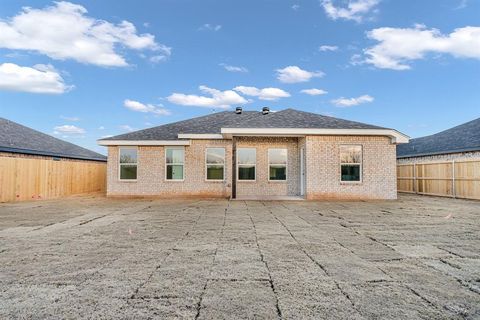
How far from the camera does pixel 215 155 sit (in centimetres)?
1625

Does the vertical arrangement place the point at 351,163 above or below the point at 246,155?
below

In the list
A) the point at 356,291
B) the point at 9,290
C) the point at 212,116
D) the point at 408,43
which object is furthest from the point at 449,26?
the point at 9,290

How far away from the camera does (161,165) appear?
643 inches

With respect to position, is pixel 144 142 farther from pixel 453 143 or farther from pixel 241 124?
pixel 453 143

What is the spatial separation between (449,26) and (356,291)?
1791cm

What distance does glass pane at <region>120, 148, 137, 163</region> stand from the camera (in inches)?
647

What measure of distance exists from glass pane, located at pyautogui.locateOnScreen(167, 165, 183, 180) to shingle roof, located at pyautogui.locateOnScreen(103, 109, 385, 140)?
1500mm

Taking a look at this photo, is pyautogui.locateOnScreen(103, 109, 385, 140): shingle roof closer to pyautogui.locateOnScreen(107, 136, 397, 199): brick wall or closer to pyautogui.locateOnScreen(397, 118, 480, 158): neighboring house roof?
pyautogui.locateOnScreen(107, 136, 397, 199): brick wall

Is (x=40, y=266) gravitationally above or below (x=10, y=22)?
below

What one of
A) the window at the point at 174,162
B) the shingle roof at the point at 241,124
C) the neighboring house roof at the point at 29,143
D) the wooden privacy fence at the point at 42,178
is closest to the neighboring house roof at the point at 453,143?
the shingle roof at the point at 241,124

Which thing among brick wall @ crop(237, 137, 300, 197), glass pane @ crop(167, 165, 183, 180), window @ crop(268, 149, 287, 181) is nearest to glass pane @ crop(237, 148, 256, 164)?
brick wall @ crop(237, 137, 300, 197)

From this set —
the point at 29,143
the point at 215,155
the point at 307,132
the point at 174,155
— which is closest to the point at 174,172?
the point at 174,155

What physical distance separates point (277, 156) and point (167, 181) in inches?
223

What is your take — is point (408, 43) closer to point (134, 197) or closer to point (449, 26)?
point (449, 26)
